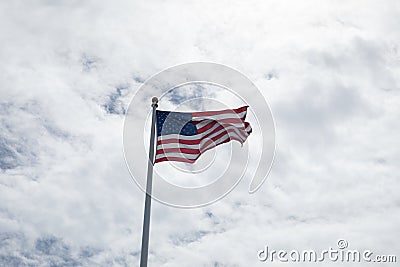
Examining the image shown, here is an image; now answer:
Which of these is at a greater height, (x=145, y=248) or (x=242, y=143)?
(x=242, y=143)

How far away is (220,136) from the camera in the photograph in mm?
27859

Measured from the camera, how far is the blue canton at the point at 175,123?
2730 centimetres

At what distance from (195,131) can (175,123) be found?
903mm

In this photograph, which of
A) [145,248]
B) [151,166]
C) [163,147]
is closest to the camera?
[145,248]

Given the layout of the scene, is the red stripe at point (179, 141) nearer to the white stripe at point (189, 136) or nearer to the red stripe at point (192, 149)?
the white stripe at point (189, 136)

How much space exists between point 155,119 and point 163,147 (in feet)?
3.79

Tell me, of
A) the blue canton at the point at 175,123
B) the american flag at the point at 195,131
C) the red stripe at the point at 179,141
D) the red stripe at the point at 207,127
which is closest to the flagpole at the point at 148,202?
the blue canton at the point at 175,123

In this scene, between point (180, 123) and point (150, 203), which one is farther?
point (180, 123)

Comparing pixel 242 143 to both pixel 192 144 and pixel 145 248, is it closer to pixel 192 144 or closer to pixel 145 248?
pixel 192 144

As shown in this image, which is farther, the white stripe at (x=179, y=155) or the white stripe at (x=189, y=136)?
the white stripe at (x=189, y=136)

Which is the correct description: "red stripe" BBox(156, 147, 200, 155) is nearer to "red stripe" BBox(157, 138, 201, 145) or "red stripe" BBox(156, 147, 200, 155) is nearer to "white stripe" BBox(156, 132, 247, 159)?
"white stripe" BBox(156, 132, 247, 159)

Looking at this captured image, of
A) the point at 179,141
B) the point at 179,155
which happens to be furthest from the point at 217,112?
the point at 179,155

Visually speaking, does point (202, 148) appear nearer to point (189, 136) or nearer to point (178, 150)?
point (189, 136)

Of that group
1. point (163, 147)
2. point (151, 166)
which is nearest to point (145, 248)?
point (151, 166)
